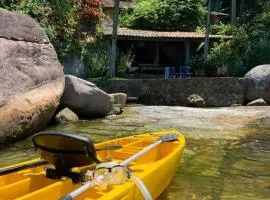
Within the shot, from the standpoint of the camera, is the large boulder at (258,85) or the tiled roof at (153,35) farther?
the tiled roof at (153,35)

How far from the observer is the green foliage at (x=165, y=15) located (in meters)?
30.0

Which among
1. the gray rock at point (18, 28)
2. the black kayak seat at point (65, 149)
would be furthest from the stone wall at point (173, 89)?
the black kayak seat at point (65, 149)

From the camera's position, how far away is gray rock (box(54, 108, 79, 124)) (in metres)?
13.3

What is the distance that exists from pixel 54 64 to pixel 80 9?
1169 centimetres

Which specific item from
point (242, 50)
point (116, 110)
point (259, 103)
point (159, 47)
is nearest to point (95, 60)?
point (242, 50)

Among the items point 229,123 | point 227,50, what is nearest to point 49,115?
point 229,123

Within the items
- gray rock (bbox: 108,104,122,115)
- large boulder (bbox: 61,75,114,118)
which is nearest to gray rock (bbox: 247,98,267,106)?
gray rock (bbox: 108,104,122,115)

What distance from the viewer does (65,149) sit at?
4641 millimetres

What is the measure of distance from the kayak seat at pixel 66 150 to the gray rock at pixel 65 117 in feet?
27.6

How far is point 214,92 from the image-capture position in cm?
1880

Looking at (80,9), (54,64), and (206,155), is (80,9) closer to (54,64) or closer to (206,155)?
(54,64)

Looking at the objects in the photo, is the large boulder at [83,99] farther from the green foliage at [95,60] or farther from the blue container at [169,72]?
the blue container at [169,72]

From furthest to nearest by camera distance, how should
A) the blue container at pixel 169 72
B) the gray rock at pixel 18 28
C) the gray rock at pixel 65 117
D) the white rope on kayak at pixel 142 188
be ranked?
the blue container at pixel 169 72 → the gray rock at pixel 65 117 → the gray rock at pixel 18 28 → the white rope on kayak at pixel 142 188

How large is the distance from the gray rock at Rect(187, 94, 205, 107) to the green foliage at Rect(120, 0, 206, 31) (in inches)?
494
